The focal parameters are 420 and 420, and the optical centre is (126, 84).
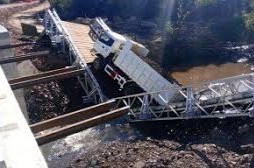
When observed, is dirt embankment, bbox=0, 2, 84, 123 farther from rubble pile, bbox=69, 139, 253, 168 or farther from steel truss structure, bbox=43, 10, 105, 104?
rubble pile, bbox=69, 139, 253, 168

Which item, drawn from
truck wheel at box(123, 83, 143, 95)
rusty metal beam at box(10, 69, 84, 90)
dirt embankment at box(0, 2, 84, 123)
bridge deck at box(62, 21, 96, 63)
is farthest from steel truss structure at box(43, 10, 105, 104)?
truck wheel at box(123, 83, 143, 95)

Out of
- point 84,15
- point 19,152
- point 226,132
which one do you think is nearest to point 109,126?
point 226,132

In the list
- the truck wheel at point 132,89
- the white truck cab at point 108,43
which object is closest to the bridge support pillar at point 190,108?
the truck wheel at point 132,89

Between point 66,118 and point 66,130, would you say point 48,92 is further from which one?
point 66,130

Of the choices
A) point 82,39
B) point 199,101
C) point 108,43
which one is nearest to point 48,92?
point 108,43

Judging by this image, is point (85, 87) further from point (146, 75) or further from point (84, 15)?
point (84, 15)

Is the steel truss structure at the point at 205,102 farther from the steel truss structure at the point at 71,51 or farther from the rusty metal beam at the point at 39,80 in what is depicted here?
the rusty metal beam at the point at 39,80
